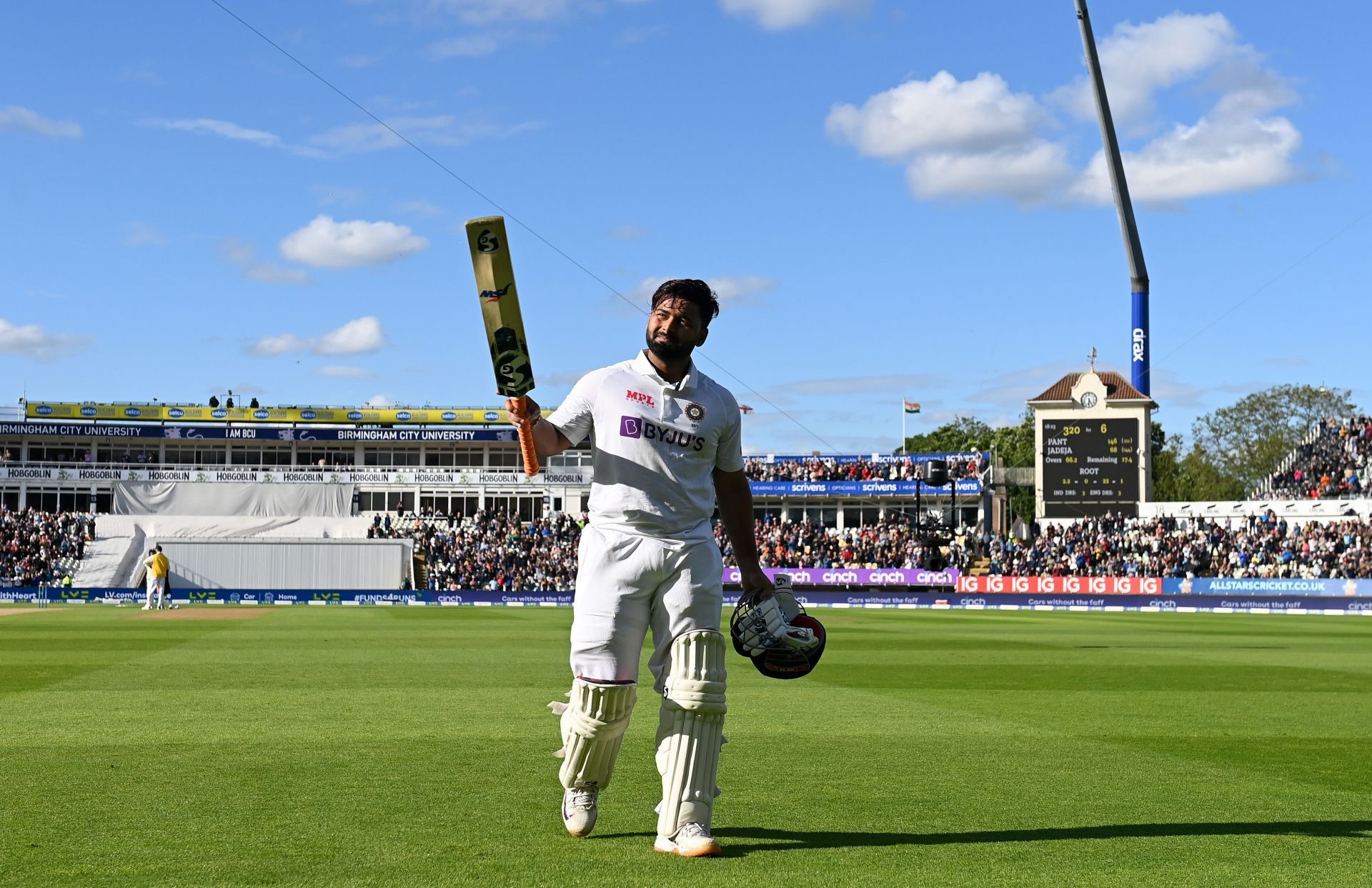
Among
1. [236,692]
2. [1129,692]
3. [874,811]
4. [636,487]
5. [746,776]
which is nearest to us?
[636,487]

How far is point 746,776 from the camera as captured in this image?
24.2 ft

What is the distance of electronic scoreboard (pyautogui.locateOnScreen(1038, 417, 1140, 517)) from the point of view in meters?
52.1

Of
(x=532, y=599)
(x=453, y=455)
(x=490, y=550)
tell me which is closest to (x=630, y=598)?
(x=532, y=599)

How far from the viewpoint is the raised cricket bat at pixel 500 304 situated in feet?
19.1

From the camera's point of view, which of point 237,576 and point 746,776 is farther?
point 237,576

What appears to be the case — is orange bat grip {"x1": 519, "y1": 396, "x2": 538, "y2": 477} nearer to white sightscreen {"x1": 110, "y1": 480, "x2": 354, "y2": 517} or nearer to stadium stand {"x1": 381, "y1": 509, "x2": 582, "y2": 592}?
stadium stand {"x1": 381, "y1": 509, "x2": 582, "y2": 592}

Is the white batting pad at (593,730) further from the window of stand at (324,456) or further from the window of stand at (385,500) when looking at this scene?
the window of stand at (324,456)

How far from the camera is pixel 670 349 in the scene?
593cm

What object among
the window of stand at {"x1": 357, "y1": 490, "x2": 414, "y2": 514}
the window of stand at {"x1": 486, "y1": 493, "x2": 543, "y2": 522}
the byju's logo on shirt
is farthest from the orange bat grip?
the window of stand at {"x1": 357, "y1": 490, "x2": 414, "y2": 514}

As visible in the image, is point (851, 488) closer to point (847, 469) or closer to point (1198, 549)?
point (847, 469)

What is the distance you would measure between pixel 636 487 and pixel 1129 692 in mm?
8858

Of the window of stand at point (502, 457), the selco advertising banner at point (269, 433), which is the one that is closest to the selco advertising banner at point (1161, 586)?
the window of stand at point (502, 457)

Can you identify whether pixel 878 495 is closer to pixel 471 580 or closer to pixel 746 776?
pixel 471 580

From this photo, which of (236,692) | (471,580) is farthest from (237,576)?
(236,692)
